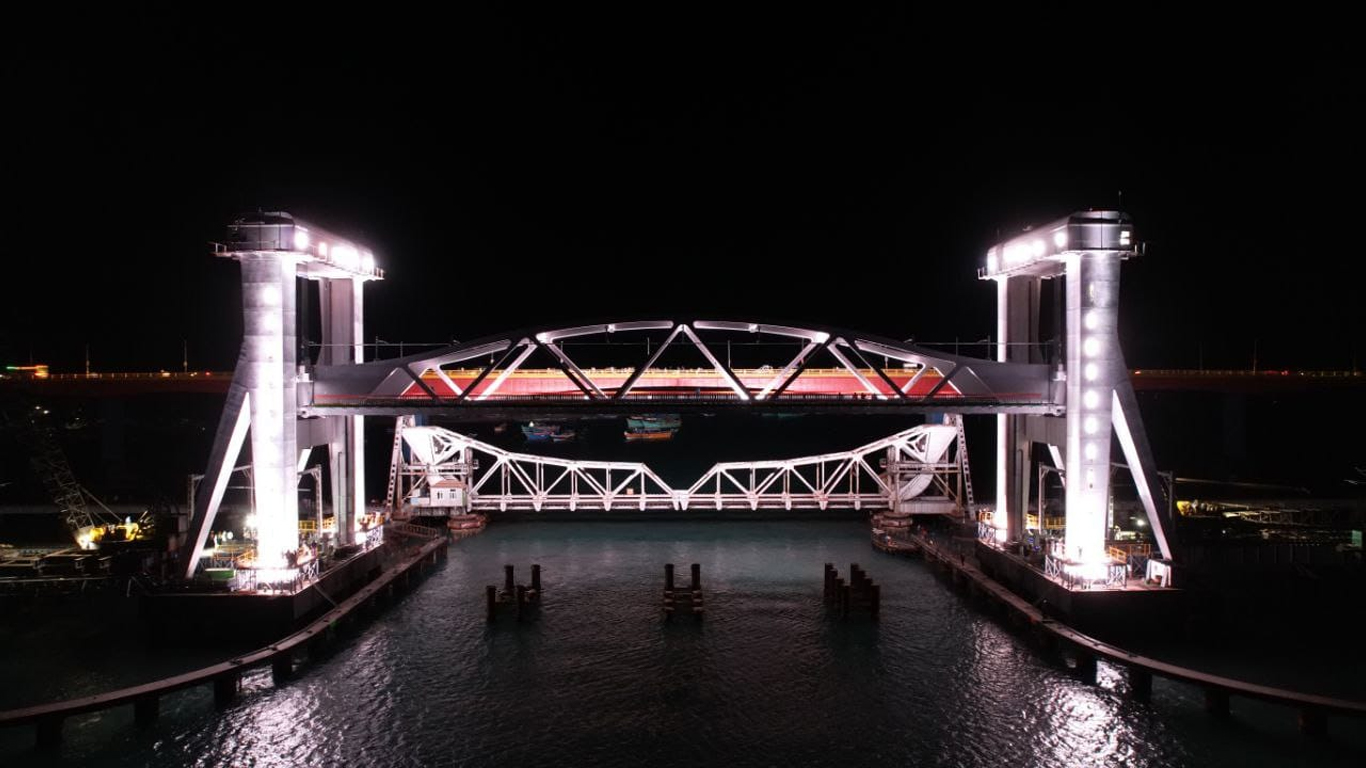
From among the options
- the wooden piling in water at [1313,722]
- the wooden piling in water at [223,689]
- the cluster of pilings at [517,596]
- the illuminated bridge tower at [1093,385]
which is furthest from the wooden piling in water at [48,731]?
the wooden piling in water at [1313,722]

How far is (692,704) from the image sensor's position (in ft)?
77.2

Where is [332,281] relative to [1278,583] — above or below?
above

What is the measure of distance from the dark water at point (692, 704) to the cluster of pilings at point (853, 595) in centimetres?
70

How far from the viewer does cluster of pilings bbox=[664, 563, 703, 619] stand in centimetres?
3094

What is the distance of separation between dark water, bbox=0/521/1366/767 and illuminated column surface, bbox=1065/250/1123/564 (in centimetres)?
449

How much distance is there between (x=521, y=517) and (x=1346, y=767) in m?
39.6

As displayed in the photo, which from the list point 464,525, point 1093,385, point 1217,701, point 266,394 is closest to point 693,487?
point 464,525

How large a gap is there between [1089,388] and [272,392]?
26407mm

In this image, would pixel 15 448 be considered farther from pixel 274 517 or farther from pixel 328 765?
pixel 328 765

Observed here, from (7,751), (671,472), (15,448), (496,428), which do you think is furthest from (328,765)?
(496,428)

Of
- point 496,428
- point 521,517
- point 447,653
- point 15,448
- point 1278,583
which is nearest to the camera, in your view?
point 447,653

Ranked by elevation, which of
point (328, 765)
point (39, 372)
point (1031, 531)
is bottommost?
point (328, 765)

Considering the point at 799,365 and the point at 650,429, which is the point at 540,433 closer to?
the point at 650,429

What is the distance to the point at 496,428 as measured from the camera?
14825 cm
